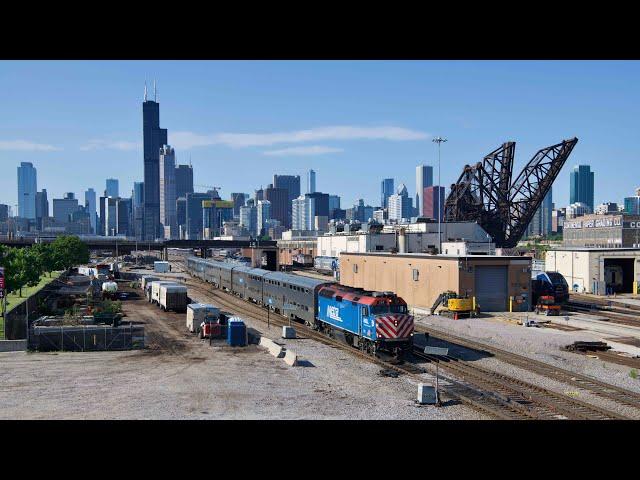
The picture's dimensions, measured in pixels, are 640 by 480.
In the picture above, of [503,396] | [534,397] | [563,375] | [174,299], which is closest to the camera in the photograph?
[503,396]

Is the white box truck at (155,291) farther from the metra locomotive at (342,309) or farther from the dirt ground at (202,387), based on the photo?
the dirt ground at (202,387)

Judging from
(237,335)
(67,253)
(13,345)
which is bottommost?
(13,345)

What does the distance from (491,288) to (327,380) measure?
1065 inches

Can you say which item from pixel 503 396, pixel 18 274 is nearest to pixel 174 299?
pixel 18 274

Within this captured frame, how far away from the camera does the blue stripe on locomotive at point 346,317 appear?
103 feet

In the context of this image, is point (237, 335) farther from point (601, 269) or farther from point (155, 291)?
point (601, 269)

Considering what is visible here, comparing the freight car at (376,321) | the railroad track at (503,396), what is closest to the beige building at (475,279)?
the freight car at (376,321)

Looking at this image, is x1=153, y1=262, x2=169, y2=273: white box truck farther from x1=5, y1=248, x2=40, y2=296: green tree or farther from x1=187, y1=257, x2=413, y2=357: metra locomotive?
x1=187, y1=257, x2=413, y2=357: metra locomotive

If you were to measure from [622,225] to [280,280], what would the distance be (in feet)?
216

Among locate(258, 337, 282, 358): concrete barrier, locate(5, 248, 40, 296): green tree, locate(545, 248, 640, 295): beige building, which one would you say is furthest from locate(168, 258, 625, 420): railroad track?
locate(545, 248, 640, 295): beige building

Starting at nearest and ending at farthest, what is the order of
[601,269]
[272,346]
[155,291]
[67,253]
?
[272,346]
[155,291]
[601,269]
[67,253]

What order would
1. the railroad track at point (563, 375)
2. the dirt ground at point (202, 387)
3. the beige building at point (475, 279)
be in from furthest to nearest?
the beige building at point (475, 279), the railroad track at point (563, 375), the dirt ground at point (202, 387)

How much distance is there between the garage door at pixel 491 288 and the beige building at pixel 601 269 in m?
19.8

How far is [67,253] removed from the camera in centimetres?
9888
